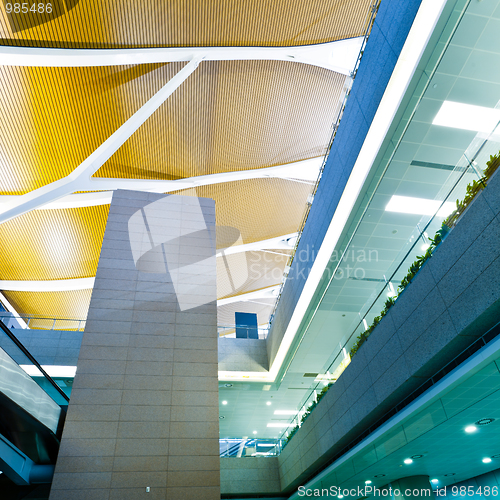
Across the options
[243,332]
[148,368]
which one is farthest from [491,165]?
[243,332]

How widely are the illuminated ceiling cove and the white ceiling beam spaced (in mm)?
55

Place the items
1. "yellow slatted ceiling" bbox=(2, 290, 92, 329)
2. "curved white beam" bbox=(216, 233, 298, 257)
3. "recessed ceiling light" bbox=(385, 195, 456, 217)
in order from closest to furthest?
"recessed ceiling light" bbox=(385, 195, 456, 217), "curved white beam" bbox=(216, 233, 298, 257), "yellow slatted ceiling" bbox=(2, 290, 92, 329)

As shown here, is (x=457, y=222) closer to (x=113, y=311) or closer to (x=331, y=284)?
(x=331, y=284)

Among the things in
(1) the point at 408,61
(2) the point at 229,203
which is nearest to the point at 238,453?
(2) the point at 229,203

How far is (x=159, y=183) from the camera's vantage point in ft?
60.3

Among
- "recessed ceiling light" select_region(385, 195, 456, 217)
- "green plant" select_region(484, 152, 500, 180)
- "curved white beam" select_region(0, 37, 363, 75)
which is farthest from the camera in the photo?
"curved white beam" select_region(0, 37, 363, 75)

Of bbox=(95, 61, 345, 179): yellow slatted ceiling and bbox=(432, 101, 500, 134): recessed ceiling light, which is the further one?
bbox=(95, 61, 345, 179): yellow slatted ceiling

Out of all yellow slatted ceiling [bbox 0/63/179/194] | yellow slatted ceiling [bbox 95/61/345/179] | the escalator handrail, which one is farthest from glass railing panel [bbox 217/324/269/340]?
the escalator handrail

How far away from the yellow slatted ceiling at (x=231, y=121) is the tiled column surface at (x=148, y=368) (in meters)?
5.26

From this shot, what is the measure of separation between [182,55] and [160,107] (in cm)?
277

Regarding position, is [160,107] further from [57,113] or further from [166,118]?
[57,113]

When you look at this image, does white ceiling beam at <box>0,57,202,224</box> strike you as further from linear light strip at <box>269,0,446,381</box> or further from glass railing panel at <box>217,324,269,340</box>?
glass railing panel at <box>217,324,269,340</box>

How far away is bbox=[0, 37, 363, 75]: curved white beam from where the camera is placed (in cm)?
1197

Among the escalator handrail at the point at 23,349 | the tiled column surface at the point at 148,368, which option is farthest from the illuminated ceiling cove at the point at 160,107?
the escalator handrail at the point at 23,349
